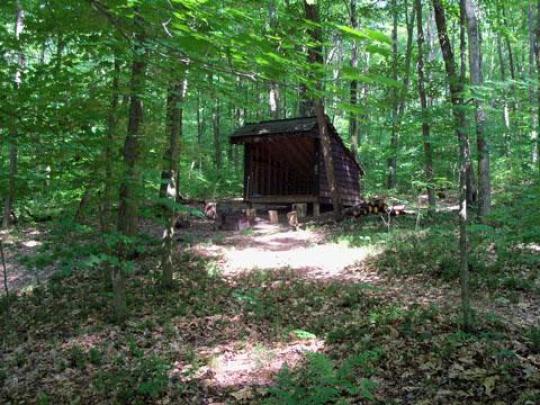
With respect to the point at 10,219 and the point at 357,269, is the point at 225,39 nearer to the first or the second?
the point at 357,269

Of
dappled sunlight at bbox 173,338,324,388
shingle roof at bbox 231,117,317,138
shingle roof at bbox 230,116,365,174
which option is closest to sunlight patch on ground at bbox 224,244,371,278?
dappled sunlight at bbox 173,338,324,388

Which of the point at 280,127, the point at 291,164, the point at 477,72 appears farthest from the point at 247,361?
the point at 291,164

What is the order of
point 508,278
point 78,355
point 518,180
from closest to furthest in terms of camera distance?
1. point 78,355
2. point 508,278
3. point 518,180

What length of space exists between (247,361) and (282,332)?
90 cm

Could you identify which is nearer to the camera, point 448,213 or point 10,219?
point 448,213

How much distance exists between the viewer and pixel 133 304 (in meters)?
8.32

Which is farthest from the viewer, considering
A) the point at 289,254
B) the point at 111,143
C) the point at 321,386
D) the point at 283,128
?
the point at 283,128

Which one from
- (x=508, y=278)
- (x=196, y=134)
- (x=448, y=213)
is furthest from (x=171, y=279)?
(x=196, y=134)

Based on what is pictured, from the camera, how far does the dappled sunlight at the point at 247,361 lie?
5.27m

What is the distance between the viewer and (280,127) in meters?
17.6

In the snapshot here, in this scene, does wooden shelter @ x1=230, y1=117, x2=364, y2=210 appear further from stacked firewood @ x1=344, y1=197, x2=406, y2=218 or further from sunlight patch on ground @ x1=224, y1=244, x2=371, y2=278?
sunlight patch on ground @ x1=224, y1=244, x2=371, y2=278

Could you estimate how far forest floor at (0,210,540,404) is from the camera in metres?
4.66

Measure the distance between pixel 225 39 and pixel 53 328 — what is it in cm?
701

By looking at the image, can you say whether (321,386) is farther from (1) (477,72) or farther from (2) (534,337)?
(1) (477,72)
